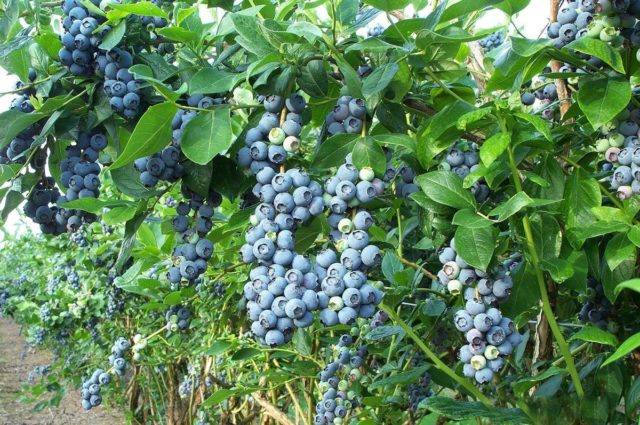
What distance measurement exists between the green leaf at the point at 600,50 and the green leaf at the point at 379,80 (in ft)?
0.91

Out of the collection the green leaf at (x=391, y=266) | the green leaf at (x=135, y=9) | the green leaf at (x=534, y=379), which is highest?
the green leaf at (x=135, y=9)

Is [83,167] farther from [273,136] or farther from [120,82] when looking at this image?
[273,136]

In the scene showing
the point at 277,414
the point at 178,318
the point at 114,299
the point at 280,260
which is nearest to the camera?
the point at 280,260

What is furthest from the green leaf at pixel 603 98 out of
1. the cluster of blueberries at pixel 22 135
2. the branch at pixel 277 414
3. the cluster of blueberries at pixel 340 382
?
the branch at pixel 277 414

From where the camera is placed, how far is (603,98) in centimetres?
111

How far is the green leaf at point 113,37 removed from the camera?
1174 millimetres

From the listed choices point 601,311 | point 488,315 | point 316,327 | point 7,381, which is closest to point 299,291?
point 488,315

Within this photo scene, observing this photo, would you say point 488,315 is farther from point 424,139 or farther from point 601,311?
point 601,311

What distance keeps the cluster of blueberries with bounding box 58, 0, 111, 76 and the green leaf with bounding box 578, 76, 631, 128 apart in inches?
31.9

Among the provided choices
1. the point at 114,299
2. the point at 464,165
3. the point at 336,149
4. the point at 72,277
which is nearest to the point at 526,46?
the point at 464,165

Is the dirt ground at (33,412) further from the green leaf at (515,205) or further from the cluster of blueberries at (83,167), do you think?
the green leaf at (515,205)

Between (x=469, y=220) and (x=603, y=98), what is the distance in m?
0.30

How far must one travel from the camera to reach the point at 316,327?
255cm

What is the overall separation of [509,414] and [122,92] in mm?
867
